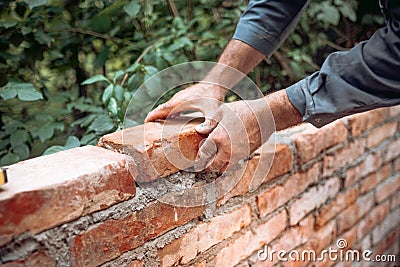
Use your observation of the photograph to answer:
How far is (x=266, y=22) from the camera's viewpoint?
126cm

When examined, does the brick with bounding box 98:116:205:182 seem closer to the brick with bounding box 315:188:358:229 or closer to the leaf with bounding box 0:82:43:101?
the leaf with bounding box 0:82:43:101

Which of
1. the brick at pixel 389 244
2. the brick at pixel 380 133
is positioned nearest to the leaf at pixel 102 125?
the brick at pixel 380 133

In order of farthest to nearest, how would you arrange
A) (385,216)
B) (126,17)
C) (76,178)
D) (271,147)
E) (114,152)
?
(385,216), (126,17), (271,147), (114,152), (76,178)

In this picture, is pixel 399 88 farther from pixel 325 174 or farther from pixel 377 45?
pixel 325 174

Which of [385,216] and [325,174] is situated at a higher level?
[325,174]

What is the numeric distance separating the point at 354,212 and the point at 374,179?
0.22 m

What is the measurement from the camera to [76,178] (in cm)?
68

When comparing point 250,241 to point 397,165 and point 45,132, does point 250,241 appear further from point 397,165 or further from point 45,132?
point 397,165

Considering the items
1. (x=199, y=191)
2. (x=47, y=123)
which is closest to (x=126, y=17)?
(x=47, y=123)

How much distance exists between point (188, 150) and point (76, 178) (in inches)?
11.0

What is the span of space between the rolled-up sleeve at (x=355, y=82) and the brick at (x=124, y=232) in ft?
1.38

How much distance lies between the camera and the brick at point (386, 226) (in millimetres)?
1868

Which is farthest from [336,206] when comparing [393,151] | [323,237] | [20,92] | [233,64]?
[20,92]

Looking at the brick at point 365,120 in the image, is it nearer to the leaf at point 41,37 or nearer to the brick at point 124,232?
the brick at point 124,232
